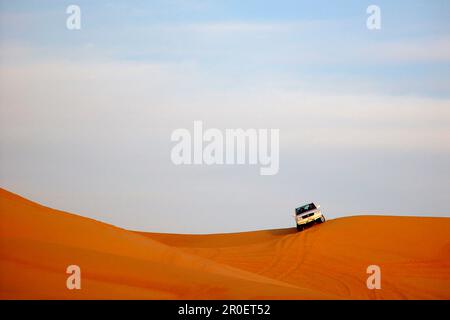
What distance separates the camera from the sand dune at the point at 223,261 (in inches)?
960

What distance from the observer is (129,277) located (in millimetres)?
25141

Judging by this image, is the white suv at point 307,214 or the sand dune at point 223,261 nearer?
the sand dune at point 223,261

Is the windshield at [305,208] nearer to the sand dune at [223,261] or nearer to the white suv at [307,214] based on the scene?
the white suv at [307,214]

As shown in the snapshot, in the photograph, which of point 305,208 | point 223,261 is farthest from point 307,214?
point 223,261

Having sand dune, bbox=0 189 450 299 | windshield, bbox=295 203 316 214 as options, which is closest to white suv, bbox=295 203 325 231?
windshield, bbox=295 203 316 214

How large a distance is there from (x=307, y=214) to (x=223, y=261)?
21.7ft

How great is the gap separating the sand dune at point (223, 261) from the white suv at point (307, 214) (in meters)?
1.00

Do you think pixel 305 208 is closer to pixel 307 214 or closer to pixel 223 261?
pixel 307 214

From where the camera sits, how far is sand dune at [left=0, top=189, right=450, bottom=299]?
2438cm

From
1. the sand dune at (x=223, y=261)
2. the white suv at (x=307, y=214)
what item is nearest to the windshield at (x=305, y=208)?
the white suv at (x=307, y=214)
